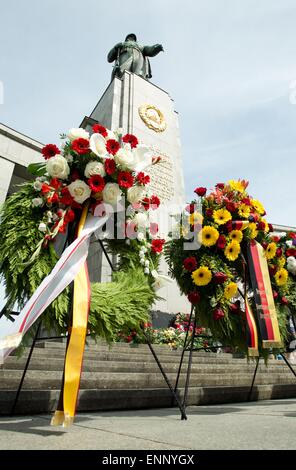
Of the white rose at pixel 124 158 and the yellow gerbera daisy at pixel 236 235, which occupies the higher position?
the white rose at pixel 124 158

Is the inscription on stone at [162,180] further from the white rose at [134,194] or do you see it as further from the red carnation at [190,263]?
the white rose at [134,194]

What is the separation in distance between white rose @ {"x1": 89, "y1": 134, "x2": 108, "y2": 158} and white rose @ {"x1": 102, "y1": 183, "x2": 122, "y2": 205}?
27 cm

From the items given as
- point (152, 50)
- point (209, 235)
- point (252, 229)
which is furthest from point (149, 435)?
point (152, 50)

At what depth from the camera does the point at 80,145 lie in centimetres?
318

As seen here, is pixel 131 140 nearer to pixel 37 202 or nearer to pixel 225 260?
pixel 37 202

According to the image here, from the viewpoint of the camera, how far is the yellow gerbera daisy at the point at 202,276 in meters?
3.87

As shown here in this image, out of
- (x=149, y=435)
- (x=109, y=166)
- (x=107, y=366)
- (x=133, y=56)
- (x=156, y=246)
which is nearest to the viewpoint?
(x=149, y=435)

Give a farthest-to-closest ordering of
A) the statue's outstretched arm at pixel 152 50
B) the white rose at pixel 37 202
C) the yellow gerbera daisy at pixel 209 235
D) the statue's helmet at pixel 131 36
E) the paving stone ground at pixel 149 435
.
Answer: the statue's helmet at pixel 131 36 → the statue's outstretched arm at pixel 152 50 → the yellow gerbera daisy at pixel 209 235 → the white rose at pixel 37 202 → the paving stone ground at pixel 149 435

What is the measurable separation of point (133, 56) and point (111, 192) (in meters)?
20.2

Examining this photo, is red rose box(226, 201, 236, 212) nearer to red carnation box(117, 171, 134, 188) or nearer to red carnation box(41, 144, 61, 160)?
red carnation box(117, 171, 134, 188)

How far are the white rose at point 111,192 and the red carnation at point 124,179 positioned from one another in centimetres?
5

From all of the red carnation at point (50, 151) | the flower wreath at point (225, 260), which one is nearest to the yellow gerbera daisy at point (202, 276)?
the flower wreath at point (225, 260)

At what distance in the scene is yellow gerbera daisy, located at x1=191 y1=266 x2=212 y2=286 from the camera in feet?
12.7

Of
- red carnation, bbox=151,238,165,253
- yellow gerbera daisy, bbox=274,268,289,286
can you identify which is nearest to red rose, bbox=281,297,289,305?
yellow gerbera daisy, bbox=274,268,289,286
